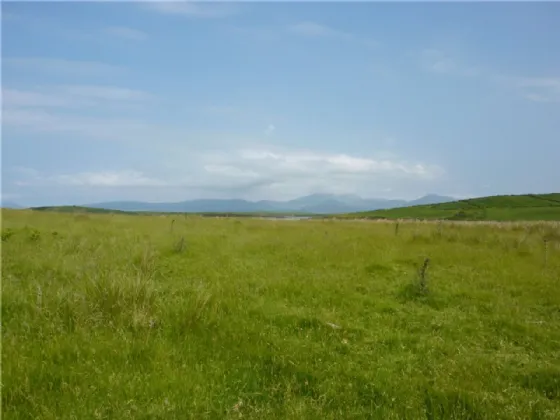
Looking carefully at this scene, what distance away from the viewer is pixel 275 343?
6.82 meters

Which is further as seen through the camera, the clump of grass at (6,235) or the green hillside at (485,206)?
the green hillside at (485,206)

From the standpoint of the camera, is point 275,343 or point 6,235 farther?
point 6,235

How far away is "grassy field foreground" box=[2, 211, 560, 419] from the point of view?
16.7ft

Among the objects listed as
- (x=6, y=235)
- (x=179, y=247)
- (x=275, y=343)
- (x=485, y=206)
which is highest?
(x=485, y=206)

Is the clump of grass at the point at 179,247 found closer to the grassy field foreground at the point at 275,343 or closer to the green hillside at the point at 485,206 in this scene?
the grassy field foreground at the point at 275,343

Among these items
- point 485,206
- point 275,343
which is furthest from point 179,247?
point 485,206

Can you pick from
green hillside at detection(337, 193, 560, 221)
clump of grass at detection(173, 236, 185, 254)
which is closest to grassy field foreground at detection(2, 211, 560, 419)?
clump of grass at detection(173, 236, 185, 254)

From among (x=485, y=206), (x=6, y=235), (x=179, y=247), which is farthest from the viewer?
(x=485, y=206)

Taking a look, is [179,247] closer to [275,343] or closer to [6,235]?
[6,235]

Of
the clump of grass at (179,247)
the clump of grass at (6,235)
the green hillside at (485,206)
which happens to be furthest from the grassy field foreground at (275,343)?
the green hillside at (485,206)

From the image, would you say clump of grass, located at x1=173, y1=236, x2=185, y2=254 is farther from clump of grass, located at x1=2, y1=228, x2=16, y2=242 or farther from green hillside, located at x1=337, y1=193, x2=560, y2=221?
green hillside, located at x1=337, y1=193, x2=560, y2=221

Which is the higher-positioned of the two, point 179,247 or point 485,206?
point 485,206

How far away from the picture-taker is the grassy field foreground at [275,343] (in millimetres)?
5102

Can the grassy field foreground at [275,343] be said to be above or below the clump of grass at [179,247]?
below
